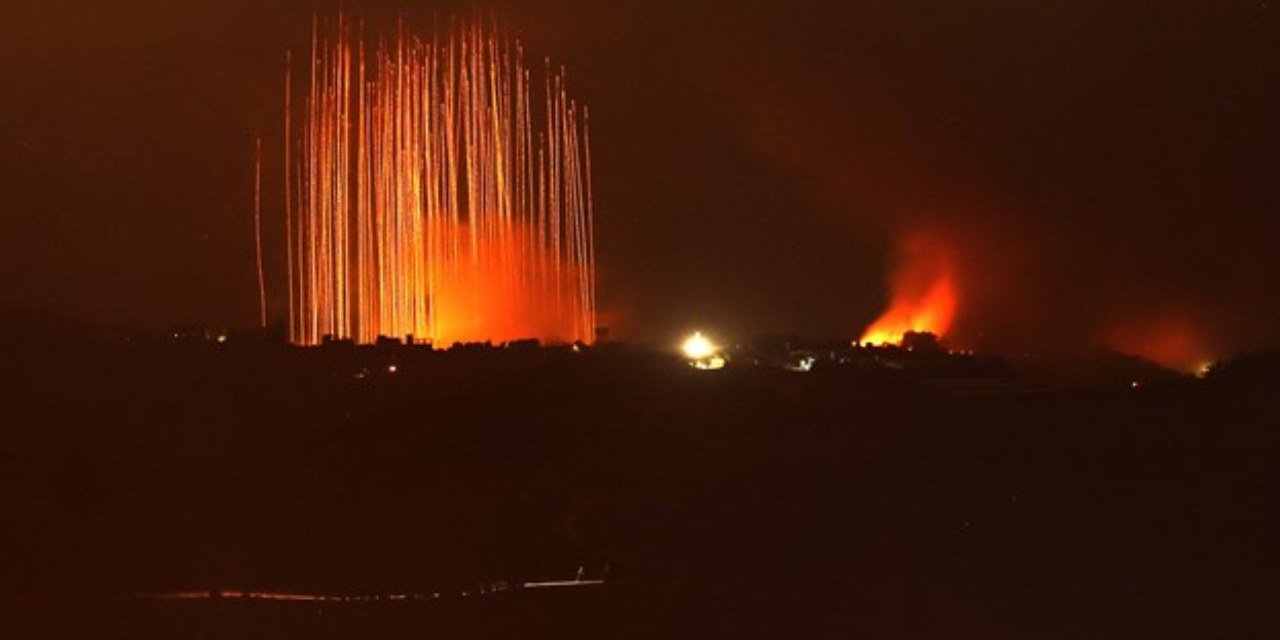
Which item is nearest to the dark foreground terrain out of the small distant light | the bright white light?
the small distant light

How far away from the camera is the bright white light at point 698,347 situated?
110ft

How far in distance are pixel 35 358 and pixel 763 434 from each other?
13666mm

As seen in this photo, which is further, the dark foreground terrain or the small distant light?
the small distant light

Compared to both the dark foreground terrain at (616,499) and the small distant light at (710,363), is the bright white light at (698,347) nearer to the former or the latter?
the small distant light at (710,363)

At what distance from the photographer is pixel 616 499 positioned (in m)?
A: 18.3

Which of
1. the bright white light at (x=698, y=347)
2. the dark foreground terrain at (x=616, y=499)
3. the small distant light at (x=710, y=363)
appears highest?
the bright white light at (x=698, y=347)

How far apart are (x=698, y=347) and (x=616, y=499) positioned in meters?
17.6

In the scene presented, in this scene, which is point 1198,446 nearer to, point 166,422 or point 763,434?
point 763,434

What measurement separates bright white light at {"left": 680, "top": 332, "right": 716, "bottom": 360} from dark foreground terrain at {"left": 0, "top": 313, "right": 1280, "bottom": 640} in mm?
3790

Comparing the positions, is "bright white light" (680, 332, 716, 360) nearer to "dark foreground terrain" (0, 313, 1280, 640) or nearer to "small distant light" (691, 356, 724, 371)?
"small distant light" (691, 356, 724, 371)

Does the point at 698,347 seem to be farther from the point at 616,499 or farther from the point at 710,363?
the point at 616,499

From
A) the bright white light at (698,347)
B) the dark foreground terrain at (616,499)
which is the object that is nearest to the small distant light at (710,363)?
the bright white light at (698,347)

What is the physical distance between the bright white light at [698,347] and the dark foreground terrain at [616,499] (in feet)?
12.4

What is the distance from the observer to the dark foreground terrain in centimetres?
1200
